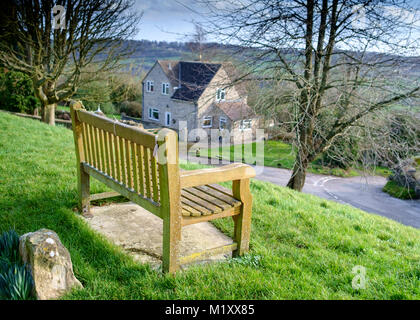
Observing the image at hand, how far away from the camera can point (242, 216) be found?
3312 millimetres

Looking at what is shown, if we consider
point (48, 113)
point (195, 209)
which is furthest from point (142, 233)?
point (48, 113)

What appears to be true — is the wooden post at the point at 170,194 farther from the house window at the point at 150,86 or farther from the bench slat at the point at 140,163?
the house window at the point at 150,86

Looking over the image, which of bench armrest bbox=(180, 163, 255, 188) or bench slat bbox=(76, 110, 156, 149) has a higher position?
bench slat bbox=(76, 110, 156, 149)

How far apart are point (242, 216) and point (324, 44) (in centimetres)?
554

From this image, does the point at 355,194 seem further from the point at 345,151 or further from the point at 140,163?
the point at 140,163

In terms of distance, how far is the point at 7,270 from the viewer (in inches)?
103

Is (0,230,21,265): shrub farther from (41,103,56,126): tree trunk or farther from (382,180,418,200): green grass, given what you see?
(382,180,418,200): green grass

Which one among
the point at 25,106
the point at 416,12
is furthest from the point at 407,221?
the point at 25,106

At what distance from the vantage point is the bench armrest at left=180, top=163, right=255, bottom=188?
289 cm

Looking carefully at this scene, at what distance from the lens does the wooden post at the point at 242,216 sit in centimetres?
329

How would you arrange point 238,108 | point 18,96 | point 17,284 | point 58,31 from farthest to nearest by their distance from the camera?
point 18,96
point 58,31
point 238,108
point 17,284

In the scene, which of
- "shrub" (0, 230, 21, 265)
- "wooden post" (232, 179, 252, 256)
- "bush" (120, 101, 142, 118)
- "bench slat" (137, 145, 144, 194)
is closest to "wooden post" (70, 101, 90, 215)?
"shrub" (0, 230, 21, 265)

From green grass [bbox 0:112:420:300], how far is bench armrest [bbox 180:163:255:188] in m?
0.74

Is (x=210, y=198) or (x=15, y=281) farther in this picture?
(x=210, y=198)
